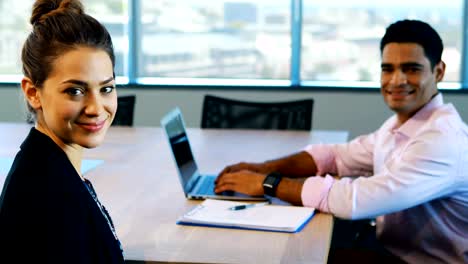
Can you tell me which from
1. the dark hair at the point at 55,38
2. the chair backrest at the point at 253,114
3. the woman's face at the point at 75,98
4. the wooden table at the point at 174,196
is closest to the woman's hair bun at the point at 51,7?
the dark hair at the point at 55,38

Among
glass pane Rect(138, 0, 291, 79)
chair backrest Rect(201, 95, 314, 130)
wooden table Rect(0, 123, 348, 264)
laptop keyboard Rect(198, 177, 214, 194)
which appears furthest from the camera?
glass pane Rect(138, 0, 291, 79)

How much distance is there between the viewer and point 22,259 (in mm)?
1436

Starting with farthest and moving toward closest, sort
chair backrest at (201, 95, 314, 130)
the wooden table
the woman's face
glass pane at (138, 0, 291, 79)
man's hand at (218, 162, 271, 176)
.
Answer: glass pane at (138, 0, 291, 79)
chair backrest at (201, 95, 314, 130)
man's hand at (218, 162, 271, 176)
the wooden table
the woman's face

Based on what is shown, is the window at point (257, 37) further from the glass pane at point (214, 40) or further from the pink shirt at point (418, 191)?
the pink shirt at point (418, 191)

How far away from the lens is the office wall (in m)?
5.90

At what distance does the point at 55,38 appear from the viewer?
1.58 m

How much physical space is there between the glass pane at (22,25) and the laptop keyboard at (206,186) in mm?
3550

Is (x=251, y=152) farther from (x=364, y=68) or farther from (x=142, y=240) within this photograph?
(x=364, y=68)

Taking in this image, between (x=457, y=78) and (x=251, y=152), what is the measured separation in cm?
305

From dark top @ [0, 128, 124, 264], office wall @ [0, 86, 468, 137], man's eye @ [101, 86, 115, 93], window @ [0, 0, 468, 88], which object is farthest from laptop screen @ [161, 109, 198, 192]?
window @ [0, 0, 468, 88]

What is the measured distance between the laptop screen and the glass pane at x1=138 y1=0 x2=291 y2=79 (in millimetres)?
3397

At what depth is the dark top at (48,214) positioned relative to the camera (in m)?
1.44

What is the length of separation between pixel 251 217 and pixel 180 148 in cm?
50

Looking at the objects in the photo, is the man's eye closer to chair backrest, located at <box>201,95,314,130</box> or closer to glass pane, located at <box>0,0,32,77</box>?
chair backrest, located at <box>201,95,314,130</box>
